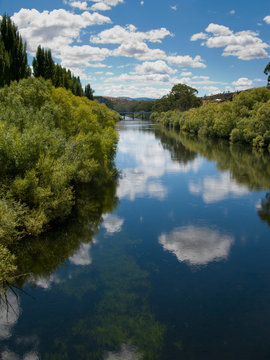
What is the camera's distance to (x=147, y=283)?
53.8ft

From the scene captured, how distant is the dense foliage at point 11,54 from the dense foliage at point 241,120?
44.5 m

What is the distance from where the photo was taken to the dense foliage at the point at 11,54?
36.7 metres

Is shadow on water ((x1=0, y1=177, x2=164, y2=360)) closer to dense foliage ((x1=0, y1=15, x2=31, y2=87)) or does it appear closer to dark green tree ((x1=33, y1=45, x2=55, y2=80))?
dense foliage ((x1=0, y1=15, x2=31, y2=87))

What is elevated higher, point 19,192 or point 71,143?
point 71,143

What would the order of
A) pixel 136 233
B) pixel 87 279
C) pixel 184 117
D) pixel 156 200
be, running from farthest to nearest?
pixel 184 117 → pixel 156 200 → pixel 136 233 → pixel 87 279

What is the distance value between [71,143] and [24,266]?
12996 millimetres

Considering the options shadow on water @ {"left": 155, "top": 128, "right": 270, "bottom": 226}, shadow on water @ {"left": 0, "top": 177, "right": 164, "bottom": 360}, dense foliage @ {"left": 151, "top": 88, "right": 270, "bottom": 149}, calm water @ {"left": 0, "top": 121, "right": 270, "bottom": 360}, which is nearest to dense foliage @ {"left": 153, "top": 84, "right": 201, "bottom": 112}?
dense foliage @ {"left": 151, "top": 88, "right": 270, "bottom": 149}

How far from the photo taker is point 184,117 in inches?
4761

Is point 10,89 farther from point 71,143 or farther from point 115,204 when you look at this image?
point 115,204

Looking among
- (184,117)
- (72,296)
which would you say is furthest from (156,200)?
(184,117)

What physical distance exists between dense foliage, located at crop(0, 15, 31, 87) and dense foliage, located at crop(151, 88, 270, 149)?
146 ft

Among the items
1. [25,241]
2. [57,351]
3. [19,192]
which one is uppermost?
[19,192]

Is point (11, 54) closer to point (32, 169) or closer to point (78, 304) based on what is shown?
point (32, 169)

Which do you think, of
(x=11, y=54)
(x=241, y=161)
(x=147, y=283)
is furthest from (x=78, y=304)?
(x=241, y=161)
